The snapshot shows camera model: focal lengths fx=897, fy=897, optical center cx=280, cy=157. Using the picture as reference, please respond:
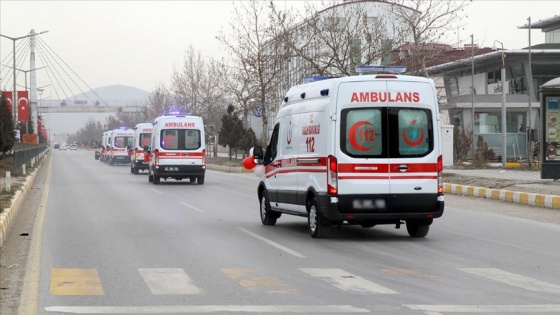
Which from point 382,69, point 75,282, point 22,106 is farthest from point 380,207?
point 22,106

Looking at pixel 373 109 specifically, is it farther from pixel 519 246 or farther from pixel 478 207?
pixel 478 207

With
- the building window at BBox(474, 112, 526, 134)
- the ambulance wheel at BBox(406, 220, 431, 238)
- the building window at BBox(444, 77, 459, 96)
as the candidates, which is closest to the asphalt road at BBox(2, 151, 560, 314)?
the ambulance wheel at BBox(406, 220, 431, 238)

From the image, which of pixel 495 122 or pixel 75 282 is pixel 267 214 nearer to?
pixel 75 282

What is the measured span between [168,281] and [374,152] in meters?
5.20

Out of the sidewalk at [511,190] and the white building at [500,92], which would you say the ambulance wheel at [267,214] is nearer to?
the sidewalk at [511,190]

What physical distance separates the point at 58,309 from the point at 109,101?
503 ft

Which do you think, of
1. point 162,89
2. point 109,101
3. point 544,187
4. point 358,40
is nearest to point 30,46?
point 162,89

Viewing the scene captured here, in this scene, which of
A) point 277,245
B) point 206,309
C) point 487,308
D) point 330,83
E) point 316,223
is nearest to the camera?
point 206,309

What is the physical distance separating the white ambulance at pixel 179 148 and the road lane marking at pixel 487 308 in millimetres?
25982

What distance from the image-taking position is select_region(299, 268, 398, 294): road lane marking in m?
9.33

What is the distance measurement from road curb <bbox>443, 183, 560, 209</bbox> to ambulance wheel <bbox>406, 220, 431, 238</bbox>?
766 cm

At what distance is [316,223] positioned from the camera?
47.5 ft

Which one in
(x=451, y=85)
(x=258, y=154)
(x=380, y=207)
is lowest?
(x=380, y=207)

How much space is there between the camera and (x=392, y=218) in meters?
14.1
